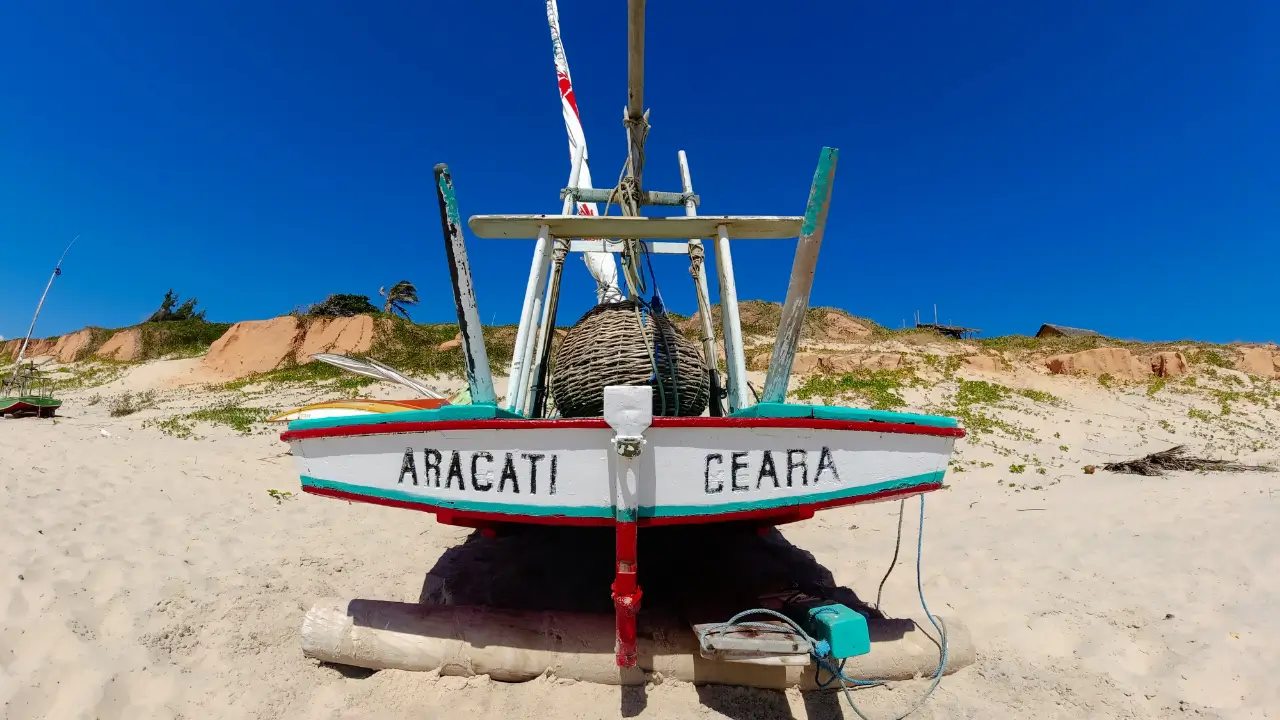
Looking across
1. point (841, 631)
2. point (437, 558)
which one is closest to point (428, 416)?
point (841, 631)

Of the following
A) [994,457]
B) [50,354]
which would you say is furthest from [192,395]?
[50,354]

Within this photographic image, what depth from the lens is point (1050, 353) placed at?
1677cm

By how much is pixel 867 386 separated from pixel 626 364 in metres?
10.1

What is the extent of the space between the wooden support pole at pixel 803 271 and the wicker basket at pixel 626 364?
64cm

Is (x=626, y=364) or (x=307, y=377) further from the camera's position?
(x=307, y=377)

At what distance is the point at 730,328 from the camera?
3.29 metres

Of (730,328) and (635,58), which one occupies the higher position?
(635,58)

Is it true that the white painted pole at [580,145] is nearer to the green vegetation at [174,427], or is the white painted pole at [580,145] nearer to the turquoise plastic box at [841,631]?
the turquoise plastic box at [841,631]

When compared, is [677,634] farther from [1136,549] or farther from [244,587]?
[1136,549]

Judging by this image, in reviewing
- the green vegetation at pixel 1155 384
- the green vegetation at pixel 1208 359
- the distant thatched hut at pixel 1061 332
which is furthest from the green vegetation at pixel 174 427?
the distant thatched hut at pixel 1061 332

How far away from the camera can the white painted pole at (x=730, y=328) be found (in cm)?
318

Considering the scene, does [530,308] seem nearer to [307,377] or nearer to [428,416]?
[428,416]

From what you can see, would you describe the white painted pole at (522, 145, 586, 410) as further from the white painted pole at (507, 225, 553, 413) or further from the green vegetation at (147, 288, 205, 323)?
the green vegetation at (147, 288, 205, 323)

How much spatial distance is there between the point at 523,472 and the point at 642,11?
2.33 m
